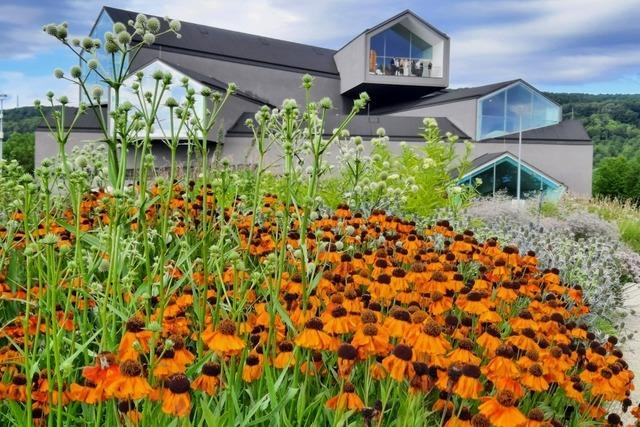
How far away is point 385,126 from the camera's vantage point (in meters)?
26.5

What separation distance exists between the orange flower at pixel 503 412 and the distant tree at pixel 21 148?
138 feet

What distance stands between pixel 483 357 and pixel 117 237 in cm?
150

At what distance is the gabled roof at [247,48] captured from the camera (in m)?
29.1

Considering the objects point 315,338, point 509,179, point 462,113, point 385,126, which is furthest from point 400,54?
point 315,338

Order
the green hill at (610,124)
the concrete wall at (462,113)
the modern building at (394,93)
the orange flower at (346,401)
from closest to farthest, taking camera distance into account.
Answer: the orange flower at (346,401) < the modern building at (394,93) < the concrete wall at (462,113) < the green hill at (610,124)

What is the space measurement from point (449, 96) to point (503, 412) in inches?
1075

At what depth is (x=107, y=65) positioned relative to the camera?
23.9 meters

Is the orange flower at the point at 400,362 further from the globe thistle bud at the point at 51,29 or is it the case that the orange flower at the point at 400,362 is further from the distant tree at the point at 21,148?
the distant tree at the point at 21,148

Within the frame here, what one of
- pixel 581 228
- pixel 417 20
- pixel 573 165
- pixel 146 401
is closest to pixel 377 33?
pixel 417 20

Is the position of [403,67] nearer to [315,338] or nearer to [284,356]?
[284,356]

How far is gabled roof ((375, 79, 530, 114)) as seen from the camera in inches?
1032

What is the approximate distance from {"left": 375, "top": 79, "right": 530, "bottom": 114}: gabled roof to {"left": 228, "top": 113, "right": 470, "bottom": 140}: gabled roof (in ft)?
3.60

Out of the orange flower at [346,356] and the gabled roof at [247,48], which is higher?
the gabled roof at [247,48]

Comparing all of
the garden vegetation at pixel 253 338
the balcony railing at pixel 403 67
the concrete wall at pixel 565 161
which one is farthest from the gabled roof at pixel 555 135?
the garden vegetation at pixel 253 338
